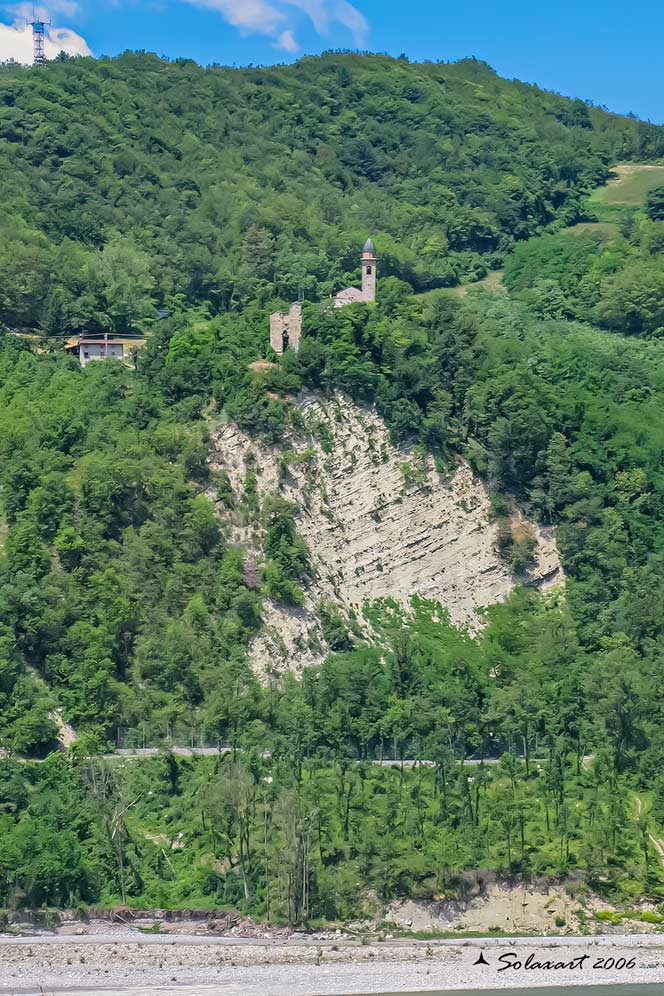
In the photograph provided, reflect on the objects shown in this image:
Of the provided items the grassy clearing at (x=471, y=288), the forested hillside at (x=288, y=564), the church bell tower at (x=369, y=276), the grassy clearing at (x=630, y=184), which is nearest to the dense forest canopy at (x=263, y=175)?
the forested hillside at (x=288, y=564)

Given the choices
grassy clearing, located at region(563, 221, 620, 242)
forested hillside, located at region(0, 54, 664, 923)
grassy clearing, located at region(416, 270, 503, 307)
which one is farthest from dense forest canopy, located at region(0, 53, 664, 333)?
grassy clearing, located at region(563, 221, 620, 242)

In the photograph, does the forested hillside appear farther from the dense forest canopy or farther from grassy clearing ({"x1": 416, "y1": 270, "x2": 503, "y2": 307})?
grassy clearing ({"x1": 416, "y1": 270, "x2": 503, "y2": 307})

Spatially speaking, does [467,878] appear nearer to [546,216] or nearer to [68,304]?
[68,304]

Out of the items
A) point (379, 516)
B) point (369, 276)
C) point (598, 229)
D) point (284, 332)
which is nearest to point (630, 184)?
point (598, 229)

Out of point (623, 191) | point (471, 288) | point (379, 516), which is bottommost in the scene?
point (379, 516)

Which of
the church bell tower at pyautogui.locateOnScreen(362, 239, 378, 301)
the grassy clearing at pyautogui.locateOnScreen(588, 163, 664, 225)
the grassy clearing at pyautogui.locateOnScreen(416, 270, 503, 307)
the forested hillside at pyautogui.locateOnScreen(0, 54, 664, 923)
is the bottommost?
the forested hillside at pyautogui.locateOnScreen(0, 54, 664, 923)

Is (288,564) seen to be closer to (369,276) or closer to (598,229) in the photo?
(369,276)
